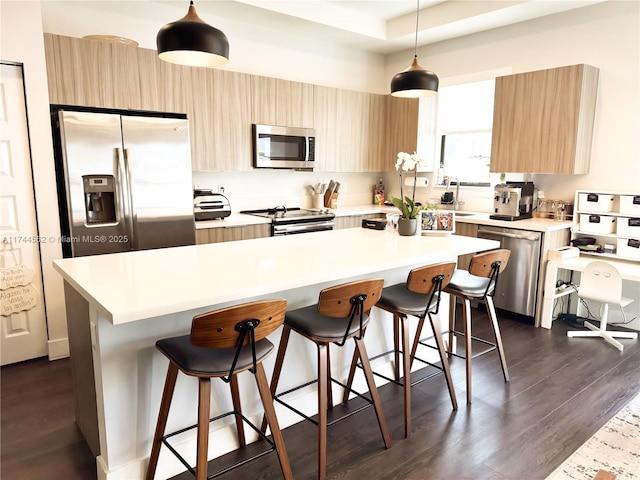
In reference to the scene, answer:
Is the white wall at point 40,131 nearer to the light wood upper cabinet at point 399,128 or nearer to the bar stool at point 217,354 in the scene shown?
the bar stool at point 217,354

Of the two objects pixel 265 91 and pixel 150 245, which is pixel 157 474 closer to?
pixel 150 245

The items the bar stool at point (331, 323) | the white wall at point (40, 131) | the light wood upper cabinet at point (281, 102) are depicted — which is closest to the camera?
the bar stool at point (331, 323)

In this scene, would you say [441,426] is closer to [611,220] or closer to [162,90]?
[611,220]

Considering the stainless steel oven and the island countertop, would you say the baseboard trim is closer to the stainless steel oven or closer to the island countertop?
the island countertop

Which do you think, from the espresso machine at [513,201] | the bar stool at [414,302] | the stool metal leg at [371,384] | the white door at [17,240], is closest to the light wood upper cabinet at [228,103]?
the white door at [17,240]

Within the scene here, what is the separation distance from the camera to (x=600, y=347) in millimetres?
3508

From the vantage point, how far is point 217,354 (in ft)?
5.76

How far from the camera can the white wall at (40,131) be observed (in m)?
2.89

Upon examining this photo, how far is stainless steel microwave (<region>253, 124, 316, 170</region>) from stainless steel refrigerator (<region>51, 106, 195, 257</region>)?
891mm

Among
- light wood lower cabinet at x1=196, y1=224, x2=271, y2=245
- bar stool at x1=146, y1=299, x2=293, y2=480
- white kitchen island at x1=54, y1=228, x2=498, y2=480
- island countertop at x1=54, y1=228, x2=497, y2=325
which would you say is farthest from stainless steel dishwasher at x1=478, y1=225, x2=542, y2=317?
bar stool at x1=146, y1=299, x2=293, y2=480

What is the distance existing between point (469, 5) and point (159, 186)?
3.37m

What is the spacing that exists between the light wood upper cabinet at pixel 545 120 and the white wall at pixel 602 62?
112mm

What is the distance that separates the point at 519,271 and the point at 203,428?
131 inches

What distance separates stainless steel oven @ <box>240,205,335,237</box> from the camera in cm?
426
